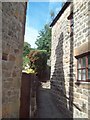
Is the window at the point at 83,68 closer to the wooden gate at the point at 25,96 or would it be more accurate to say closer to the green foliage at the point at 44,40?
the wooden gate at the point at 25,96

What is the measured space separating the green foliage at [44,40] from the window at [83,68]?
1945cm

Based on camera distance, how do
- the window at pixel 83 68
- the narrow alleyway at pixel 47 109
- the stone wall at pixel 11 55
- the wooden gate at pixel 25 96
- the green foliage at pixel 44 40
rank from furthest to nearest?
1. the green foliage at pixel 44 40
2. the narrow alleyway at pixel 47 109
3. the window at pixel 83 68
4. the wooden gate at pixel 25 96
5. the stone wall at pixel 11 55

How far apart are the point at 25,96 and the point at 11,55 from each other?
2.18 metres

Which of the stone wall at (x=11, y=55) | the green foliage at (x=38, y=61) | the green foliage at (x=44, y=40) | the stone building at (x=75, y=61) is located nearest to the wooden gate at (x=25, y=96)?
the stone wall at (x=11, y=55)

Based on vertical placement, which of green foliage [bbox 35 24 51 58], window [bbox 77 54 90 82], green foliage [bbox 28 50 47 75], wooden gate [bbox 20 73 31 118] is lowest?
wooden gate [bbox 20 73 31 118]

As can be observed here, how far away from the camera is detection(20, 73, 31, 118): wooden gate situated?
21.1 ft

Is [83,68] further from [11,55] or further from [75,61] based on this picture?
[11,55]

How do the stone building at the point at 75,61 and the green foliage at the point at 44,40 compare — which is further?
the green foliage at the point at 44,40

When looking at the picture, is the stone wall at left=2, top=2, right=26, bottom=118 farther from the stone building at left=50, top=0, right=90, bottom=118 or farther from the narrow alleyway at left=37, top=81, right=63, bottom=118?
the narrow alleyway at left=37, top=81, right=63, bottom=118

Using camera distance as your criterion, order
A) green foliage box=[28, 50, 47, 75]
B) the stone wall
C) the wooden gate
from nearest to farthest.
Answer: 1. the stone wall
2. the wooden gate
3. green foliage box=[28, 50, 47, 75]

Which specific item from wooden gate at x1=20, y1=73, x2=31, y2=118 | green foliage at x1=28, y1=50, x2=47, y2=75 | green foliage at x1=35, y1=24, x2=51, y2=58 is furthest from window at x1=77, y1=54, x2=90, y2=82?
green foliage at x1=35, y1=24, x2=51, y2=58

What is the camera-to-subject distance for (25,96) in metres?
6.55

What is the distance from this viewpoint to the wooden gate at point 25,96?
21.1 feet

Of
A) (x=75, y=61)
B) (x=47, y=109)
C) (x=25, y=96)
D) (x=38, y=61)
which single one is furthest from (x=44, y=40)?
(x=25, y=96)
